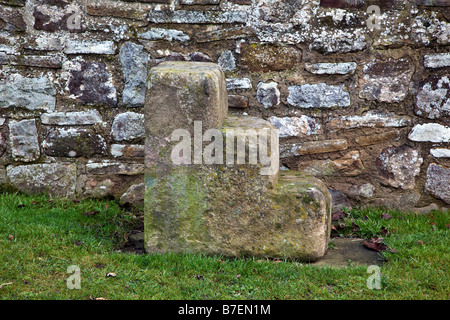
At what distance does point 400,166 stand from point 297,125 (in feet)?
2.93

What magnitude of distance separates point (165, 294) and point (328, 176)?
1864mm

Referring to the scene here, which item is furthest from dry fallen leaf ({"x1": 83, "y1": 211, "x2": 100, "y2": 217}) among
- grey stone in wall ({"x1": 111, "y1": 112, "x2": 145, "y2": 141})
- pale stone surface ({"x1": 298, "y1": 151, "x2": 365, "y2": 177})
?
pale stone surface ({"x1": 298, "y1": 151, "x2": 365, "y2": 177})

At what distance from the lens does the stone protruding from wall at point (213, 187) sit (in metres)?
2.61

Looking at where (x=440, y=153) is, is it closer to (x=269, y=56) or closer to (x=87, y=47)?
(x=269, y=56)

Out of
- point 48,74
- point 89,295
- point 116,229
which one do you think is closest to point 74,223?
point 116,229

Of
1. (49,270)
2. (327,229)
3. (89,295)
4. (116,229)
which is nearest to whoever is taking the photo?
(89,295)

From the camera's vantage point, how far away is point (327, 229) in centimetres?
276

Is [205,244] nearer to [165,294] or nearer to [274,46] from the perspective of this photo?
[165,294]

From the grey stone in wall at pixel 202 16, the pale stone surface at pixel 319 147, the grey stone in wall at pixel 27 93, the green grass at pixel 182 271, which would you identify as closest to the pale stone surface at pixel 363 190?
the pale stone surface at pixel 319 147

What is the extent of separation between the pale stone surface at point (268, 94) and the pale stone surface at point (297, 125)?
138 mm

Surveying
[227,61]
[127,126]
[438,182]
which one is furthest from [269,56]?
[438,182]

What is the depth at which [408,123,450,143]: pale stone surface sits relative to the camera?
341 cm

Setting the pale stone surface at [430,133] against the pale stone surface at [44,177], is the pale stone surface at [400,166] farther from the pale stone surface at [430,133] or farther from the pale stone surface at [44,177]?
the pale stone surface at [44,177]

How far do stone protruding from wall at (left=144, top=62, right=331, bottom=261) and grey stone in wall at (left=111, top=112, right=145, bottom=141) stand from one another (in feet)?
3.11
